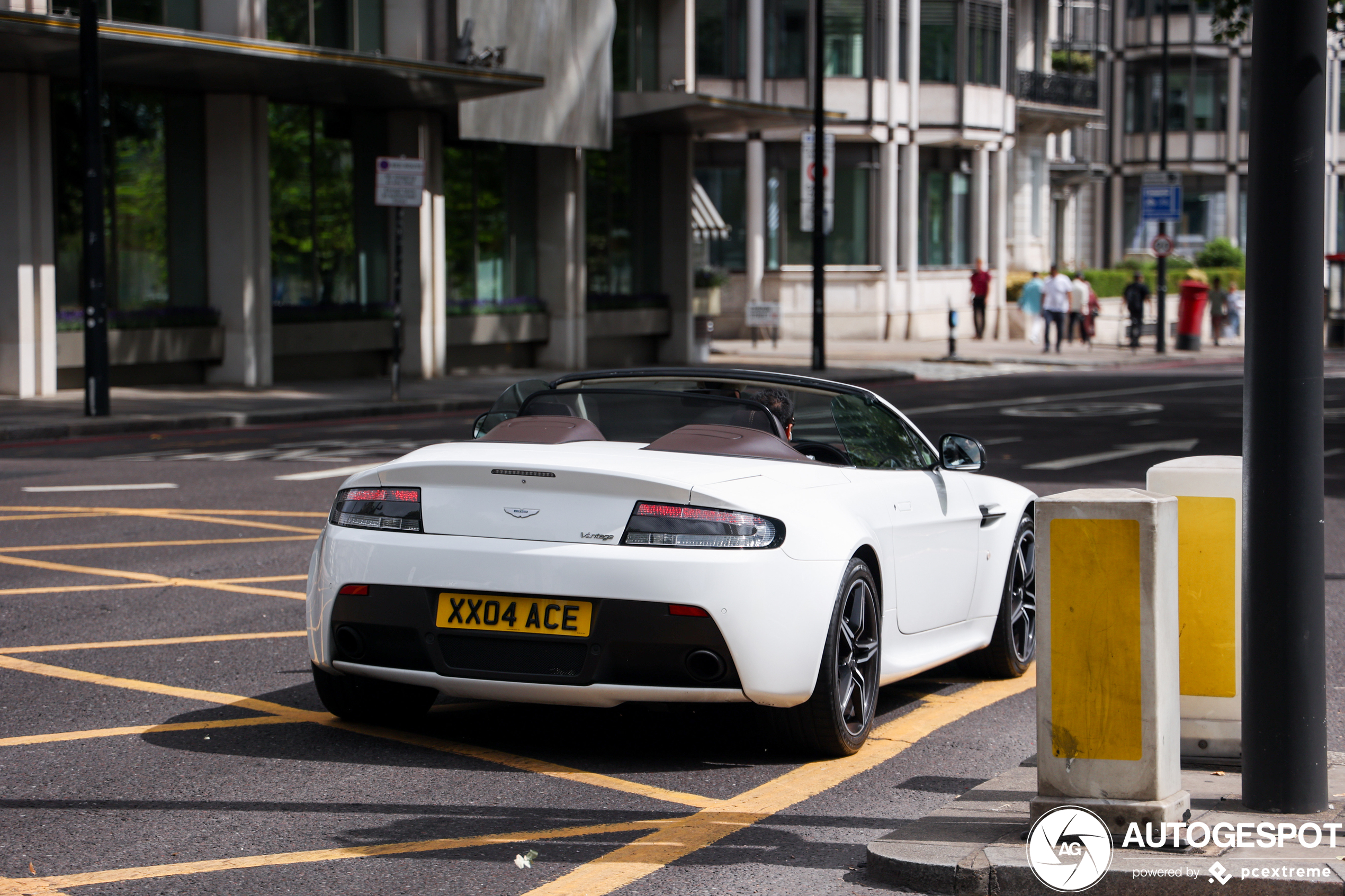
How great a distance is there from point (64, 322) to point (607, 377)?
1776cm

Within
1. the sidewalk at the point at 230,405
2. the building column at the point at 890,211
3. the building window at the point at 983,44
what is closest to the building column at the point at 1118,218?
the building window at the point at 983,44

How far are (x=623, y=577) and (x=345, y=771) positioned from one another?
3.54 ft

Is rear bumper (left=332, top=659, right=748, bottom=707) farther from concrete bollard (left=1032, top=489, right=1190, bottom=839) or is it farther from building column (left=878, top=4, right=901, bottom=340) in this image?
building column (left=878, top=4, right=901, bottom=340)

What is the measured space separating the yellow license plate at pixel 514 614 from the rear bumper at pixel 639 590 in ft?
0.12

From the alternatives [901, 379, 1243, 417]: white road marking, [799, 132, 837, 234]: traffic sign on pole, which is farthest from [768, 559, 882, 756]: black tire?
[799, 132, 837, 234]: traffic sign on pole

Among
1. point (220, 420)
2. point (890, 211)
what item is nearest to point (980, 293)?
point (890, 211)

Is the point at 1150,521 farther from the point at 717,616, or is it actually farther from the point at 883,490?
the point at 883,490

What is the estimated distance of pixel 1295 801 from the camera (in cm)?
439

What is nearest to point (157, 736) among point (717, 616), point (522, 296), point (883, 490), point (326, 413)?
point (717, 616)

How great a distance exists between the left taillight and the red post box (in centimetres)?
3978

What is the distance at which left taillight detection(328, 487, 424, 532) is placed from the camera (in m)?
5.55

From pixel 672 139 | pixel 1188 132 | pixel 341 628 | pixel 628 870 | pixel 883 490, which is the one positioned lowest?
pixel 628 870

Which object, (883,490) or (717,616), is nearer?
(717,616)

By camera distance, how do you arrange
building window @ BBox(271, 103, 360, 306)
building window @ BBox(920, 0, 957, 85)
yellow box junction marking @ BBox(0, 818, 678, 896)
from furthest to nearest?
building window @ BBox(920, 0, 957, 85)
building window @ BBox(271, 103, 360, 306)
yellow box junction marking @ BBox(0, 818, 678, 896)
